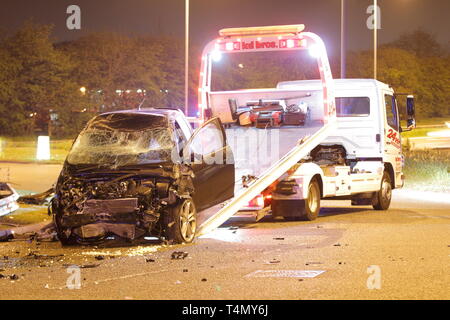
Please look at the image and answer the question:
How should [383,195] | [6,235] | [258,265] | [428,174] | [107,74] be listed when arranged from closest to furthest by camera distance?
[258,265] → [6,235] → [383,195] → [428,174] → [107,74]

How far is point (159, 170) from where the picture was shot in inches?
516

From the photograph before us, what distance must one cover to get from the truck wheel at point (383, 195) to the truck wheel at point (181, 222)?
700 centimetres

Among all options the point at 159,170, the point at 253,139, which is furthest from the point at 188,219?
the point at 253,139

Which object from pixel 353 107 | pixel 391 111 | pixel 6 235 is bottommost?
pixel 6 235

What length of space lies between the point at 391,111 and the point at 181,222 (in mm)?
8281

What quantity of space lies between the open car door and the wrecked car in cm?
2

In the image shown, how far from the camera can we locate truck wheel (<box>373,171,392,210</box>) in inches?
770

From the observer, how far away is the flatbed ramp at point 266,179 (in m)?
14.2

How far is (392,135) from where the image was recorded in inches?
781

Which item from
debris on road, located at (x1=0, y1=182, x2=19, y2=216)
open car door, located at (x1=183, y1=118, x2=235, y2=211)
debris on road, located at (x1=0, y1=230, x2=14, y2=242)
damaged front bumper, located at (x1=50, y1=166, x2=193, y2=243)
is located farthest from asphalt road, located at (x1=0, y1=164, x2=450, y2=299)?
open car door, located at (x1=183, y1=118, x2=235, y2=211)

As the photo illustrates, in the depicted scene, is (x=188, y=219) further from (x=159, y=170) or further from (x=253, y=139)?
(x=253, y=139)

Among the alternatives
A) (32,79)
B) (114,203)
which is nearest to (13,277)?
(114,203)

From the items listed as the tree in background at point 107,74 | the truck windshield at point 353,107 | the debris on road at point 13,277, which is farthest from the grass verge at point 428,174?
the tree in background at point 107,74

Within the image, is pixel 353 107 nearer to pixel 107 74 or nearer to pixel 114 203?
pixel 114 203
